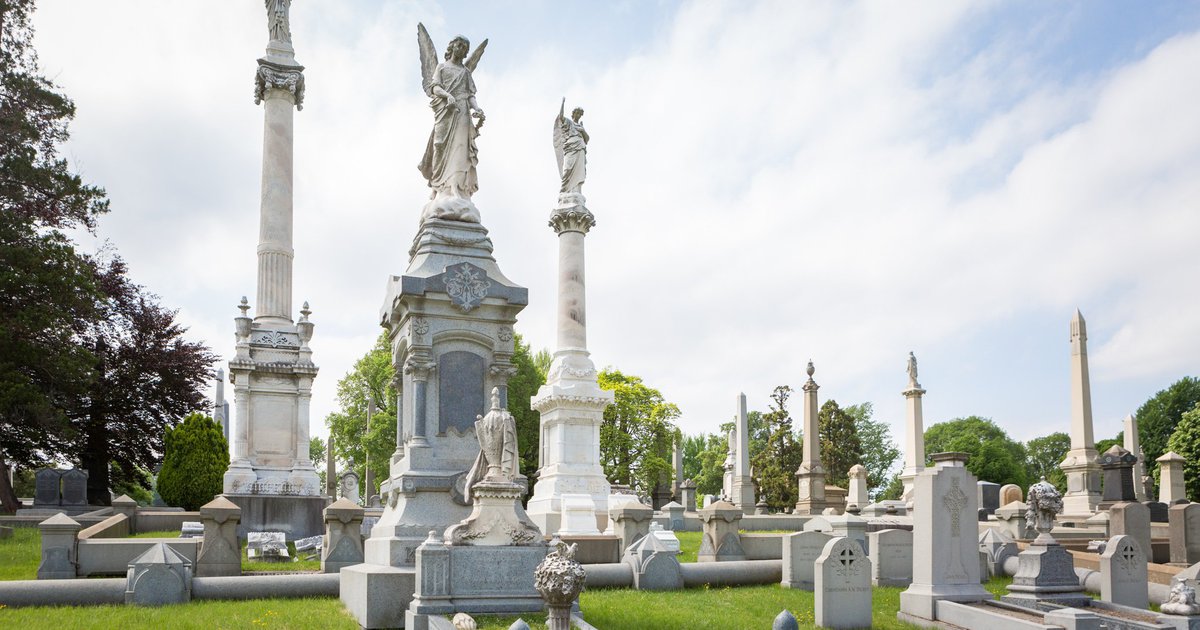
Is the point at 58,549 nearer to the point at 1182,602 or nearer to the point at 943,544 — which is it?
the point at 943,544

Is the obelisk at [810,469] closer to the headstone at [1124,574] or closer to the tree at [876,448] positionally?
the headstone at [1124,574]

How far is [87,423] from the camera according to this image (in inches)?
1206

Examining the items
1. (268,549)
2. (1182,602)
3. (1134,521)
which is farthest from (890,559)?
(268,549)

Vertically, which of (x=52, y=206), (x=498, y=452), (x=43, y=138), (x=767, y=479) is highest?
(x=43, y=138)

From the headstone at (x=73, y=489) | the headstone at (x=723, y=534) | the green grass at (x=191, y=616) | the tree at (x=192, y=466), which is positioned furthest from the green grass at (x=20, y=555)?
the headstone at (x=723, y=534)

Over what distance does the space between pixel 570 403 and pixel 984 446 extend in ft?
211

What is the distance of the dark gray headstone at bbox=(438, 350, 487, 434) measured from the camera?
1161 cm

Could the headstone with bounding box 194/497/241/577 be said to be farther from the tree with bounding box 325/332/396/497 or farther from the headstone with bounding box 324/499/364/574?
the tree with bounding box 325/332/396/497

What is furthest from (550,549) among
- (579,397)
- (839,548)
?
(579,397)

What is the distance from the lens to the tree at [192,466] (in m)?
26.3

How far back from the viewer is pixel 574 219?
88.5 feet

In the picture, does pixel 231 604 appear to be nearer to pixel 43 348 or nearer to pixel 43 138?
pixel 43 348

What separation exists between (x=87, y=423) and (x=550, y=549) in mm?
26614

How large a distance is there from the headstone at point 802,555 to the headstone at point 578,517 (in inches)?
Result: 297
